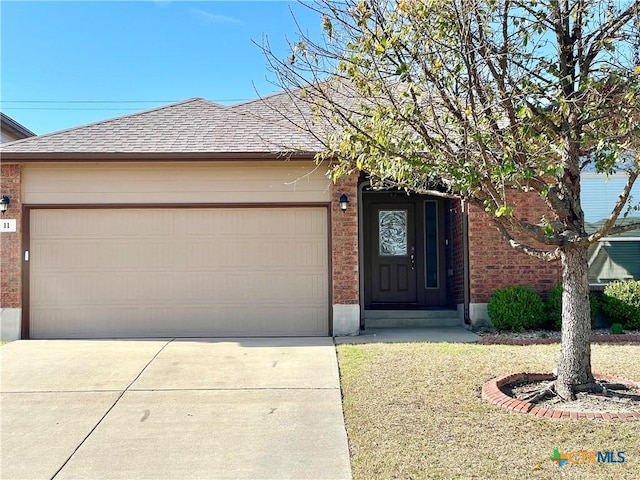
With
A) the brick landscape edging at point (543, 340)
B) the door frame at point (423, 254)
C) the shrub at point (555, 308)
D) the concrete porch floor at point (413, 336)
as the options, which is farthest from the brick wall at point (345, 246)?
the shrub at point (555, 308)

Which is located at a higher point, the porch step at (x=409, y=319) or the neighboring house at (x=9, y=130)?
the neighboring house at (x=9, y=130)

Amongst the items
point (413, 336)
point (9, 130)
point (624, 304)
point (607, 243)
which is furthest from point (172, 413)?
point (9, 130)

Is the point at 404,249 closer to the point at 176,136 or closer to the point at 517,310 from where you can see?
the point at 517,310

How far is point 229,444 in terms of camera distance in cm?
459

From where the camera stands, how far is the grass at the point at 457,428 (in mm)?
3855

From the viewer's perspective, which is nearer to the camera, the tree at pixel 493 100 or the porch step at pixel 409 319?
the tree at pixel 493 100

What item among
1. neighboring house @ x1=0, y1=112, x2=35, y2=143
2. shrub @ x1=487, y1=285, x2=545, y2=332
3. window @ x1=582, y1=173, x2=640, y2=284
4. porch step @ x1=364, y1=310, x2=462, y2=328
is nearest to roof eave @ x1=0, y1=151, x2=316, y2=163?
porch step @ x1=364, y1=310, x2=462, y2=328

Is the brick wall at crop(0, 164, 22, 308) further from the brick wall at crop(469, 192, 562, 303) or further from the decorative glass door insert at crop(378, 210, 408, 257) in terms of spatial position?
the brick wall at crop(469, 192, 562, 303)

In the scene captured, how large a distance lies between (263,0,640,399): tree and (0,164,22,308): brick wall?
6.30 metres

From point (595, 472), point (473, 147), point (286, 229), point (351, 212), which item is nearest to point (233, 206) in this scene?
point (286, 229)

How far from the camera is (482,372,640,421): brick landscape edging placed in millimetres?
4656

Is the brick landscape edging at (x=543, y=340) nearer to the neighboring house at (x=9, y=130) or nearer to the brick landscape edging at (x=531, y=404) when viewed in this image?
the brick landscape edging at (x=531, y=404)

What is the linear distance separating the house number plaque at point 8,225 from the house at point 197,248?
0.08 m

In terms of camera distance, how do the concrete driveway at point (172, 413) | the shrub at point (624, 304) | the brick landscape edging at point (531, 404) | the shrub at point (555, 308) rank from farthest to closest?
the shrub at point (555, 308), the shrub at point (624, 304), the brick landscape edging at point (531, 404), the concrete driveway at point (172, 413)
